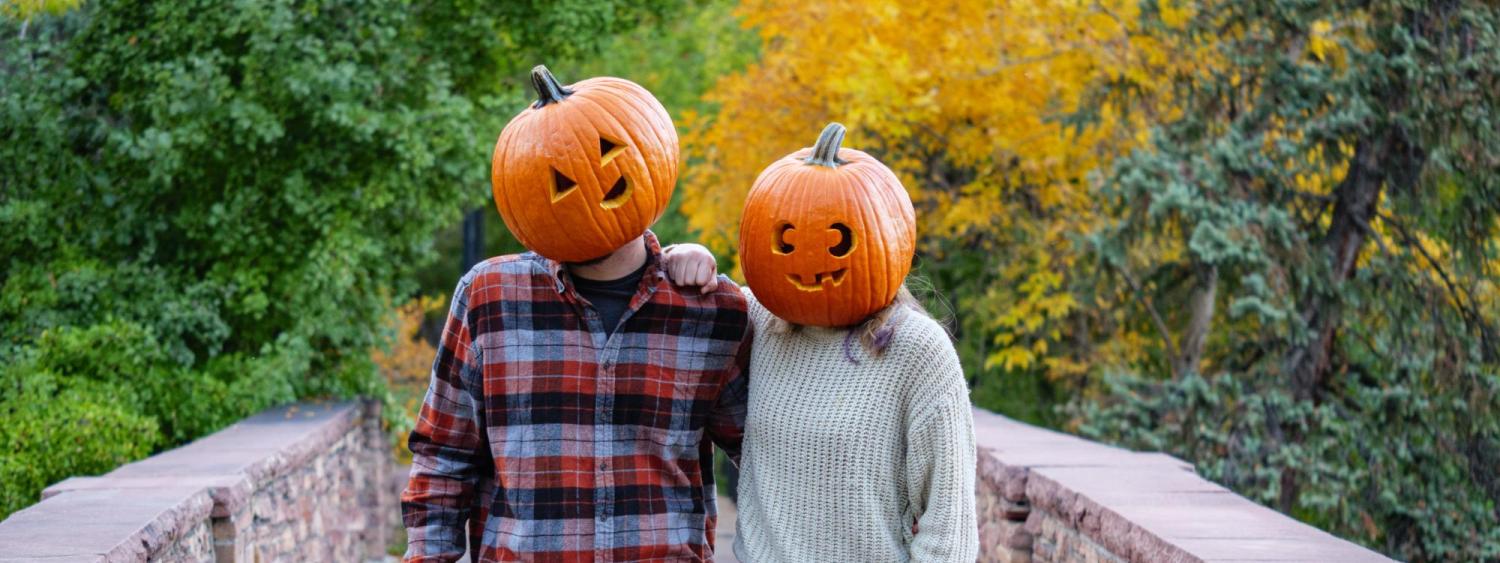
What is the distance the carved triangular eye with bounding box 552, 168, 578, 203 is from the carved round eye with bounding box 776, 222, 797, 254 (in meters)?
0.45

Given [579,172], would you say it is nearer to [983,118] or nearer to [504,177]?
[504,177]

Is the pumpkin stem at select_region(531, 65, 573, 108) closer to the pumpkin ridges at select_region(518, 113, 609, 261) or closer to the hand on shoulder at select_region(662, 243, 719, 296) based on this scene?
the pumpkin ridges at select_region(518, 113, 609, 261)

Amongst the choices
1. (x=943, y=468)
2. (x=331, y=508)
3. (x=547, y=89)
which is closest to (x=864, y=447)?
(x=943, y=468)

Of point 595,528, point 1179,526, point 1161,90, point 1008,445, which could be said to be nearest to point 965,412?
point 595,528

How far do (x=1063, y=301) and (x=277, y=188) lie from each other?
5328 millimetres

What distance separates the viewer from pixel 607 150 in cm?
327

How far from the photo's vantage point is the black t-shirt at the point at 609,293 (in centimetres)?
330

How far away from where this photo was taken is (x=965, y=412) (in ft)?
9.96

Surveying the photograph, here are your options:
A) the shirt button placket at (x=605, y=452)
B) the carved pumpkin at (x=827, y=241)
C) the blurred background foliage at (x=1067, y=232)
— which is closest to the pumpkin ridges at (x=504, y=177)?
the shirt button placket at (x=605, y=452)

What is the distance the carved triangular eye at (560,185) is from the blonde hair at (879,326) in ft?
1.82

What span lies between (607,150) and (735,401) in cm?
65

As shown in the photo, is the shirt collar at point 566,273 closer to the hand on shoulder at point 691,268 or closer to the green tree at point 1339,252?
the hand on shoulder at point 691,268

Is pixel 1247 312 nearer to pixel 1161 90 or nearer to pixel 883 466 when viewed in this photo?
pixel 1161 90

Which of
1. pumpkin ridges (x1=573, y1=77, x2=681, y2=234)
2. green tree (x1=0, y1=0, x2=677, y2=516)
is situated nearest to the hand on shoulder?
pumpkin ridges (x1=573, y1=77, x2=681, y2=234)
